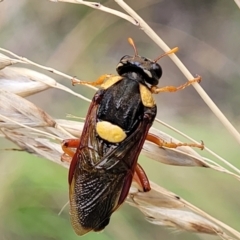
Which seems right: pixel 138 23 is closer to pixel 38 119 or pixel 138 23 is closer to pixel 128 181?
pixel 38 119

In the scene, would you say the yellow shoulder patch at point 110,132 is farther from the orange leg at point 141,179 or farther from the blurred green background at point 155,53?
the blurred green background at point 155,53

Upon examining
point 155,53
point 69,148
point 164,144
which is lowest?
point 69,148

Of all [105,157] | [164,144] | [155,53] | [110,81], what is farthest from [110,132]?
[155,53]

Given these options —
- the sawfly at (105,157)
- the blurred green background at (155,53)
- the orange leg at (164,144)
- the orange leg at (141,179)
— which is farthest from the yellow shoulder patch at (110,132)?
the blurred green background at (155,53)

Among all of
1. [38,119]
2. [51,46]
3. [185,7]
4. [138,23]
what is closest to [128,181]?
[38,119]

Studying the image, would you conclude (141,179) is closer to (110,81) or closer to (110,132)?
(110,132)

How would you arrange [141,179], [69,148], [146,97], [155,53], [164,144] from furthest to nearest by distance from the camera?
[155,53] < [146,97] < [69,148] < [141,179] < [164,144]
